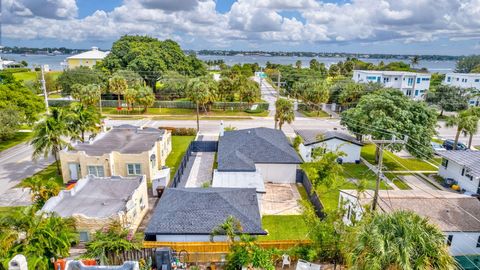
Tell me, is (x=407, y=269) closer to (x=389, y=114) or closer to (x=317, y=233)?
(x=317, y=233)

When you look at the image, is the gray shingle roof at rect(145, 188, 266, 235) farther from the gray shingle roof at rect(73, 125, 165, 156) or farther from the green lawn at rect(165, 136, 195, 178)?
the gray shingle roof at rect(73, 125, 165, 156)

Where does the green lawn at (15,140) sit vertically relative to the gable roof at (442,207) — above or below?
below

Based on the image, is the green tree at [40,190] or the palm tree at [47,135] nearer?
the green tree at [40,190]

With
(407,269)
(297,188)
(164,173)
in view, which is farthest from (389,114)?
(407,269)

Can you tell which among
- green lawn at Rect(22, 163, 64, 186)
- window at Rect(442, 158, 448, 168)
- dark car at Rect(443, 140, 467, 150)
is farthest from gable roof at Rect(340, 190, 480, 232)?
green lawn at Rect(22, 163, 64, 186)

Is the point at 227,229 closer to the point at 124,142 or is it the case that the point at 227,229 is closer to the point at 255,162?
the point at 255,162

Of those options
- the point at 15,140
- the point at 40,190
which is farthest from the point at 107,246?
the point at 15,140

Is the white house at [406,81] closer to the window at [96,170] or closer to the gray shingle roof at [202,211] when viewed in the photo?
the gray shingle roof at [202,211]

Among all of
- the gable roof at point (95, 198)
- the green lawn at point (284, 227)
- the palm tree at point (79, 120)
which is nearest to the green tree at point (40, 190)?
the gable roof at point (95, 198)
